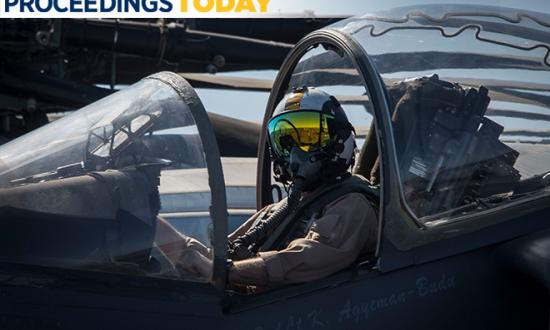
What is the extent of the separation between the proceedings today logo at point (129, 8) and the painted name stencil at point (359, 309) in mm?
7188

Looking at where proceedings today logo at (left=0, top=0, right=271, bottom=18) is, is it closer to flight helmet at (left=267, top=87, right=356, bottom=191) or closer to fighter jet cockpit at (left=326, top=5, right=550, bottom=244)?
fighter jet cockpit at (left=326, top=5, right=550, bottom=244)

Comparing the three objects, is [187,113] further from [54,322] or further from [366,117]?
[366,117]

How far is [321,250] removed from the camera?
341 centimetres

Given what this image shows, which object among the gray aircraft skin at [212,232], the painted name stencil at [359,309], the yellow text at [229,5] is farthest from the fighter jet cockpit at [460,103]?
the yellow text at [229,5]

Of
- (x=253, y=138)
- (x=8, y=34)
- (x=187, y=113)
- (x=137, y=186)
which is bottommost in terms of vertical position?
(x=253, y=138)

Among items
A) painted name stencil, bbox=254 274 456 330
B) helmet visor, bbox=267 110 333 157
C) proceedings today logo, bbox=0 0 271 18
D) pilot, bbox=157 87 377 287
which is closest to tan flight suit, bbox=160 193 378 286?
pilot, bbox=157 87 377 287

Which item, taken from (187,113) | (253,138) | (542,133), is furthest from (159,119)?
(253,138)

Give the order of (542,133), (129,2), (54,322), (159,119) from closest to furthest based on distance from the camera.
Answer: (54,322) < (159,119) < (542,133) < (129,2)

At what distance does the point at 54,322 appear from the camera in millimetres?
3018

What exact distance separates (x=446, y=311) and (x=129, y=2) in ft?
26.1

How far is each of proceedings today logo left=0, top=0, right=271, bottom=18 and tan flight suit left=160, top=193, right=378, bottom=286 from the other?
22.7 feet

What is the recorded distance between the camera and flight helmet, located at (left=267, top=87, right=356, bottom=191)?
147 inches

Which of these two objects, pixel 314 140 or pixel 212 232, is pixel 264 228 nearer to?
pixel 314 140

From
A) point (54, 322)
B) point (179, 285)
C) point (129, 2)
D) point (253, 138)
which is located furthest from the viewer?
point (129, 2)
